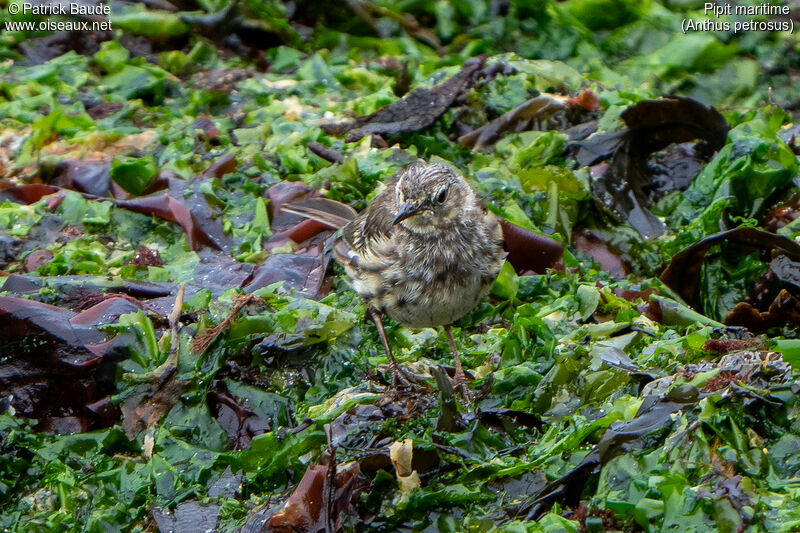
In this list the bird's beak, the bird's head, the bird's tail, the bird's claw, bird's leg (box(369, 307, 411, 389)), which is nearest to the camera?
the bird's claw

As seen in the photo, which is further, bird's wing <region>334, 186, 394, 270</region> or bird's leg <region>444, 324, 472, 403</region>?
bird's wing <region>334, 186, 394, 270</region>

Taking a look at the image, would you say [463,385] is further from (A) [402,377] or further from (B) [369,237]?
(B) [369,237]

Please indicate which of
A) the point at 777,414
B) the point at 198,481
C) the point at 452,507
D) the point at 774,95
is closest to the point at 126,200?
the point at 198,481

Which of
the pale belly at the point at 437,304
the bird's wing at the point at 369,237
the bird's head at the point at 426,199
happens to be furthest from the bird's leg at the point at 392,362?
the bird's head at the point at 426,199

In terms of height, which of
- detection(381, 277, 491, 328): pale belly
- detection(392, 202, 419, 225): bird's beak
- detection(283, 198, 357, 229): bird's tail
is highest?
→ detection(392, 202, 419, 225): bird's beak

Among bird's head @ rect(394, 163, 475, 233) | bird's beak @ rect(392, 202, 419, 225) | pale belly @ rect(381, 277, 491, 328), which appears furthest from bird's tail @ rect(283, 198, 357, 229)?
pale belly @ rect(381, 277, 491, 328)

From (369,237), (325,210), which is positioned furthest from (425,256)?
(325,210)

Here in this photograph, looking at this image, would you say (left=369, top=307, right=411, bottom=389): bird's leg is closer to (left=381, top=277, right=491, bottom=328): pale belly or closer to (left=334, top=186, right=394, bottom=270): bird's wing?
(left=381, top=277, right=491, bottom=328): pale belly

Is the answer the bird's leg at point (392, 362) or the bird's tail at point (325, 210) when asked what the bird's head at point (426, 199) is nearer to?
the bird's leg at point (392, 362)
